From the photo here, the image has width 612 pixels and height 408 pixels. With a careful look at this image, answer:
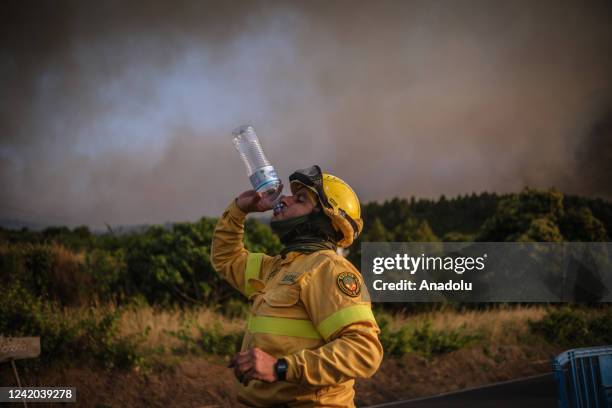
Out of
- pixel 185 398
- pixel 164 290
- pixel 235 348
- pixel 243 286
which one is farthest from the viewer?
pixel 164 290

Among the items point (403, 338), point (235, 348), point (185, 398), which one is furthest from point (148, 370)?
point (403, 338)

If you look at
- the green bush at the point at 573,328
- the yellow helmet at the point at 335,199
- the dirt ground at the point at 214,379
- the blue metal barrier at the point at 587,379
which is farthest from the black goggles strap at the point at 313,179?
the green bush at the point at 573,328

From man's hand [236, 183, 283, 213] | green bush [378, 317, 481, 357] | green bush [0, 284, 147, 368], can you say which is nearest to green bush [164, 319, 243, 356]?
green bush [0, 284, 147, 368]

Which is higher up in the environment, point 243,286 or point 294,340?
point 243,286

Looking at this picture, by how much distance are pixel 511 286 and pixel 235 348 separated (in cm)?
676

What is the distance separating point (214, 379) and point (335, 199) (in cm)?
697

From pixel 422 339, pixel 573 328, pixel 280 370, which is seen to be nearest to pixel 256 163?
pixel 280 370

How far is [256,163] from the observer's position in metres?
4.38

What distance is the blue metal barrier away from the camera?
12.6 ft

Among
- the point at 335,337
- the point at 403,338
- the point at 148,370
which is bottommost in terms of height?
the point at 335,337

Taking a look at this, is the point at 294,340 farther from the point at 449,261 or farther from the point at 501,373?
the point at 449,261

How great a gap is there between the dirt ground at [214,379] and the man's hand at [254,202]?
5.81 m

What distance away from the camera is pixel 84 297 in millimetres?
12859

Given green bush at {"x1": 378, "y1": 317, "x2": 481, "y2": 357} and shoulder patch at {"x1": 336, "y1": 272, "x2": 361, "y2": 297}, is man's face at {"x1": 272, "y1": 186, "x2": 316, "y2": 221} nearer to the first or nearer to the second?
shoulder patch at {"x1": 336, "y1": 272, "x2": 361, "y2": 297}
